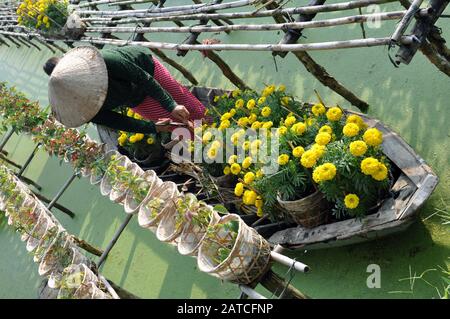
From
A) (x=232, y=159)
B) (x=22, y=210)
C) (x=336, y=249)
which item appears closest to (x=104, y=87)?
(x=232, y=159)

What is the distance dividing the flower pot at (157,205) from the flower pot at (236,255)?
371mm

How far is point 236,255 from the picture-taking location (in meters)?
2.16

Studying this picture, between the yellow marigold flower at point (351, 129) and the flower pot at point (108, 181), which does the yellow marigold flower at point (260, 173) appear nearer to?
the yellow marigold flower at point (351, 129)

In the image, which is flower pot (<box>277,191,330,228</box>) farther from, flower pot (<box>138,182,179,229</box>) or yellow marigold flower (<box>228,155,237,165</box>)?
flower pot (<box>138,182,179,229</box>)

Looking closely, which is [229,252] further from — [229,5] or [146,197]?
[229,5]

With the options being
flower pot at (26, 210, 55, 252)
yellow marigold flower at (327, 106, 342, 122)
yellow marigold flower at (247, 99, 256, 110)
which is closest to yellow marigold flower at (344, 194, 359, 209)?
yellow marigold flower at (327, 106, 342, 122)

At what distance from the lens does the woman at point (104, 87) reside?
2.72 metres

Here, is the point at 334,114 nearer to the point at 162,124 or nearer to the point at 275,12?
the point at 275,12

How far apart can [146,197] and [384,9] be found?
2.20m

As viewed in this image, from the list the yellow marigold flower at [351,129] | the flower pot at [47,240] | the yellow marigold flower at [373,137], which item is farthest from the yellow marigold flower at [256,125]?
the flower pot at [47,240]

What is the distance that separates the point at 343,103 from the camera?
3398 mm

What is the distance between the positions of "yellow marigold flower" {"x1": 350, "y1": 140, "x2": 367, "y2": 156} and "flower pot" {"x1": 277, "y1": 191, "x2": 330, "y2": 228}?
37cm

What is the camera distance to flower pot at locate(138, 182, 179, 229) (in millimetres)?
2611
